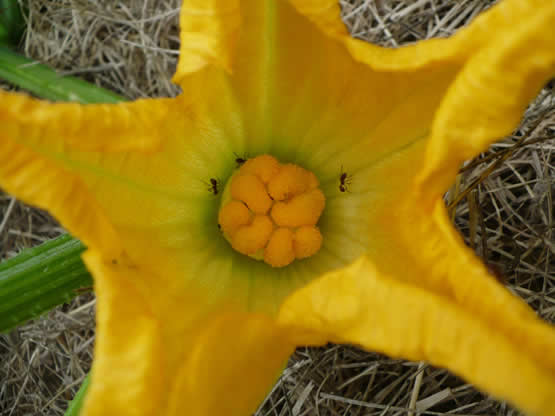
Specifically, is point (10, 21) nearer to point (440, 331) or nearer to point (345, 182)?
point (345, 182)

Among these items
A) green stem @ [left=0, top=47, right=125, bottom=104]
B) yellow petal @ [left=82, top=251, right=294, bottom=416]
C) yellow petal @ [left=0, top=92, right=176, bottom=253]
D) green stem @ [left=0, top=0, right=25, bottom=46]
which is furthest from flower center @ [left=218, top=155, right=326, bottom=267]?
green stem @ [left=0, top=0, right=25, bottom=46]

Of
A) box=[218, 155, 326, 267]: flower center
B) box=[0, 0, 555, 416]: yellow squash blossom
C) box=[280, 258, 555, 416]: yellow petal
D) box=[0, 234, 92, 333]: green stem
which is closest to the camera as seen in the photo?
box=[280, 258, 555, 416]: yellow petal

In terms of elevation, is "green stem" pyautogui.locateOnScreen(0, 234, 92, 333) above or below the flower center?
below

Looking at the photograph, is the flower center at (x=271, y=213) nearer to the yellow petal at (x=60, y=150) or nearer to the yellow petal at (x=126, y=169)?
the yellow petal at (x=126, y=169)

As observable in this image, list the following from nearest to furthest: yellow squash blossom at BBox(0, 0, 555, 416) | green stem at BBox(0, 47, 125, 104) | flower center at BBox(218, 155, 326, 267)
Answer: yellow squash blossom at BBox(0, 0, 555, 416)
flower center at BBox(218, 155, 326, 267)
green stem at BBox(0, 47, 125, 104)

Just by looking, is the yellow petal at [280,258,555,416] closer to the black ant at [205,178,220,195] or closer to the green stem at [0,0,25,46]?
the black ant at [205,178,220,195]

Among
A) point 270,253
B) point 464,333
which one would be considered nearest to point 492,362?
point 464,333

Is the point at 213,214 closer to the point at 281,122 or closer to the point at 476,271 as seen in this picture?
the point at 281,122
